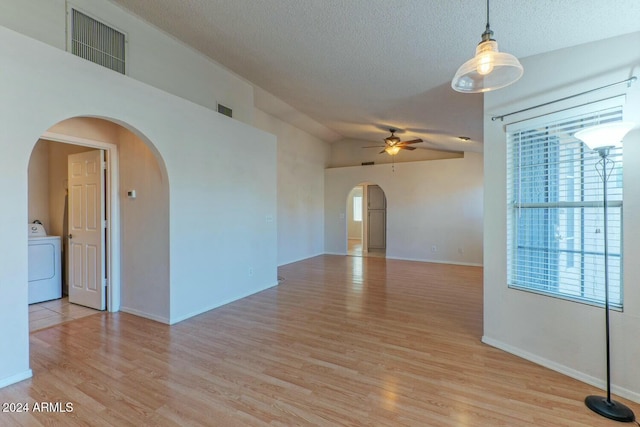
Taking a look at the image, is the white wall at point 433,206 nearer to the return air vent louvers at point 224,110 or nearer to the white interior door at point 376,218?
the white interior door at point 376,218

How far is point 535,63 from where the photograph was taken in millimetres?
2588

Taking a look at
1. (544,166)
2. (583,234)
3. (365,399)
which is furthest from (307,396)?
(544,166)

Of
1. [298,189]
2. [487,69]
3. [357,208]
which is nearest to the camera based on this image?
[487,69]

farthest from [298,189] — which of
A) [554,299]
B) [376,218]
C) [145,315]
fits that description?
[554,299]

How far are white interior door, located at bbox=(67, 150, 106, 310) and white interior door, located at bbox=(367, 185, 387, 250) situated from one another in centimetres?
745

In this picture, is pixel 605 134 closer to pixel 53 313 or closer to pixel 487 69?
pixel 487 69

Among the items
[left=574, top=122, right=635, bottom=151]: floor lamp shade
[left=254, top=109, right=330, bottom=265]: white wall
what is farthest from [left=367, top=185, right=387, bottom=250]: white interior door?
[left=574, top=122, right=635, bottom=151]: floor lamp shade

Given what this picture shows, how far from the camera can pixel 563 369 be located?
2.41 m

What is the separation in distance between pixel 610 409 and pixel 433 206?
5.93 m

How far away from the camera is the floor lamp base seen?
1.88m

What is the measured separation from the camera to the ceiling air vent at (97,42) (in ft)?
9.46

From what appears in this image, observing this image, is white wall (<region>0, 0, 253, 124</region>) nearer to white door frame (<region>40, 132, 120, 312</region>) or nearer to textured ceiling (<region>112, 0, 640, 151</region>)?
textured ceiling (<region>112, 0, 640, 151</region>)

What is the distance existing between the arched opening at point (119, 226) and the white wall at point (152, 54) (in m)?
0.82

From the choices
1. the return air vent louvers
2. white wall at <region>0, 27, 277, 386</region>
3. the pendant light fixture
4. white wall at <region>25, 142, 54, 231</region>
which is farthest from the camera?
white wall at <region>25, 142, 54, 231</region>
